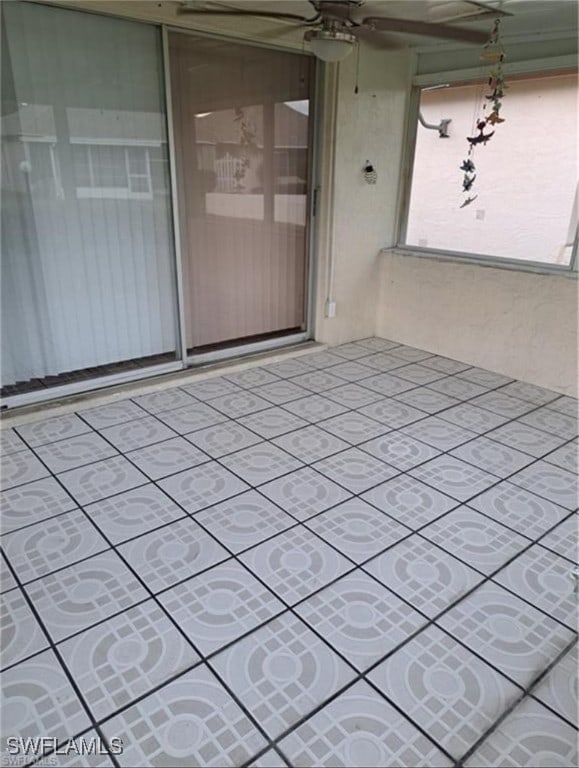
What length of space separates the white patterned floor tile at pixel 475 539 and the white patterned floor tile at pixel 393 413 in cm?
81

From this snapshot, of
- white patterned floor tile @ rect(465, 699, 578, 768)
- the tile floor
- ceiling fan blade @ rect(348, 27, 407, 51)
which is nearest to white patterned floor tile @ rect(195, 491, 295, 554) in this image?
the tile floor

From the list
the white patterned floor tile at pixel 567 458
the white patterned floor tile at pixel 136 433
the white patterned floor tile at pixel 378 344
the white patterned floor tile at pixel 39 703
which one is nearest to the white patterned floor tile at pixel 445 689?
the white patterned floor tile at pixel 39 703

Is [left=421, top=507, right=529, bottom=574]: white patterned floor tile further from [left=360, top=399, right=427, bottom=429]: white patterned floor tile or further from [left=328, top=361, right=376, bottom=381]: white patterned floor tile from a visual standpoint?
[left=328, top=361, right=376, bottom=381]: white patterned floor tile

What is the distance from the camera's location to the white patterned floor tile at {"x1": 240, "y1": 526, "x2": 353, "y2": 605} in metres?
1.75

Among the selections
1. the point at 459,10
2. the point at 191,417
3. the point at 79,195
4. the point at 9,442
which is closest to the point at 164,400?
the point at 191,417

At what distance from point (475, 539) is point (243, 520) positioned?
891 millimetres

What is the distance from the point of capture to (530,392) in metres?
3.33

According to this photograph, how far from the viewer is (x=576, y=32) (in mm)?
2893

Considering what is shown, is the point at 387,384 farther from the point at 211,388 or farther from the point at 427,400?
the point at 211,388

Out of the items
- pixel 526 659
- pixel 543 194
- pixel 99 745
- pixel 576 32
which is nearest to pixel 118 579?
pixel 99 745

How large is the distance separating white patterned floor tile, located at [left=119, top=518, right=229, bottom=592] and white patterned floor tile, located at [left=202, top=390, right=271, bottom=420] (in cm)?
101

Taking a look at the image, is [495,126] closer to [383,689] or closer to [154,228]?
[154,228]

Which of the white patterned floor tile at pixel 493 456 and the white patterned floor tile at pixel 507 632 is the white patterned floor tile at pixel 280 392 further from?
the white patterned floor tile at pixel 507 632

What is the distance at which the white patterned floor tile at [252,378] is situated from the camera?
3.34m
